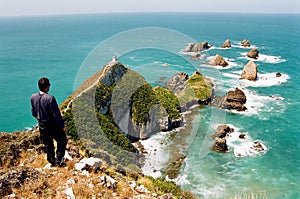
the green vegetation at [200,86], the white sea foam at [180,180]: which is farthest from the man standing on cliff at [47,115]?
the green vegetation at [200,86]

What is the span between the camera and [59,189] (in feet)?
23.4

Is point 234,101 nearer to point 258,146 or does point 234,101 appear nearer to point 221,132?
point 221,132

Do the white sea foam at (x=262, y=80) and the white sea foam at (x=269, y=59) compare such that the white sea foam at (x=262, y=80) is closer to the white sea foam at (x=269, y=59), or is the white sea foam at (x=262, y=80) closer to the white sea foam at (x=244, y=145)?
the white sea foam at (x=269, y=59)

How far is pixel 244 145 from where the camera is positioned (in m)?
36.4

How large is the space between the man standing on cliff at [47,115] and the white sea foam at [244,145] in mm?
30854

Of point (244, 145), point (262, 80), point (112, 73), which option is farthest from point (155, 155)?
point (262, 80)

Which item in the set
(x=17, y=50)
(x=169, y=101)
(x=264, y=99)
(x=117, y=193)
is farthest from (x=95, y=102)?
(x=17, y=50)

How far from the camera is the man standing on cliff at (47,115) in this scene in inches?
273

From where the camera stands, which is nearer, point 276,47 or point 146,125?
point 146,125

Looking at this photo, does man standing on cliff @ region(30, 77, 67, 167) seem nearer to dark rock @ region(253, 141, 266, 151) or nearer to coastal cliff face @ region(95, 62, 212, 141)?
coastal cliff face @ region(95, 62, 212, 141)

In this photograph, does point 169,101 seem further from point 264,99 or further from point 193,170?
point 264,99

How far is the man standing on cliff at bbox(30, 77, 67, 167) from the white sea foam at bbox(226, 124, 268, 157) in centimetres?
3085

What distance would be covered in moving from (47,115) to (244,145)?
3437 centimetres

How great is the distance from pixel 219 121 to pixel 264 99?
15177 millimetres
